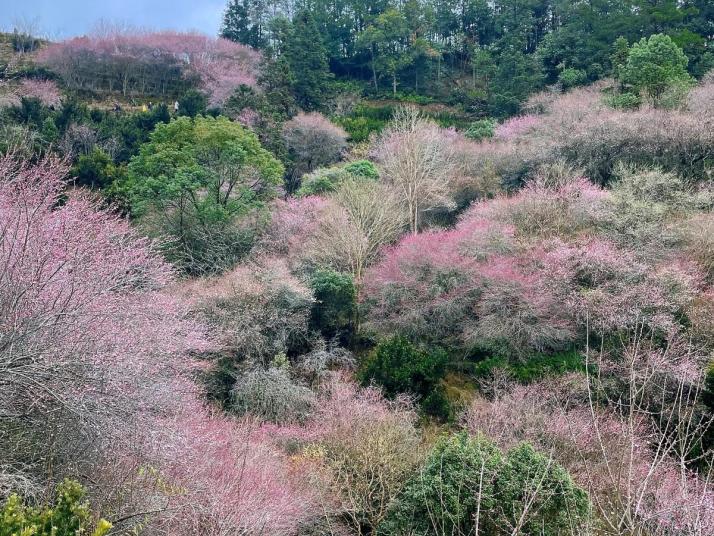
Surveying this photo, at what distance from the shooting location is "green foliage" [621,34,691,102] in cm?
2241

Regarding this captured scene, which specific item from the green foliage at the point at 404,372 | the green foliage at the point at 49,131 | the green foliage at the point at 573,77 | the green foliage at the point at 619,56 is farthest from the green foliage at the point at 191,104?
the green foliage at the point at 404,372

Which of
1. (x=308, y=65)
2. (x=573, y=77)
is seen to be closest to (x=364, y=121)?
(x=308, y=65)

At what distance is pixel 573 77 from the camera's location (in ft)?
95.8

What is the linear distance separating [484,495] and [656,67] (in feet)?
72.5

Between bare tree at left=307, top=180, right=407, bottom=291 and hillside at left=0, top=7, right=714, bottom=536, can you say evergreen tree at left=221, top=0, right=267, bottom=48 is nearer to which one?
hillside at left=0, top=7, right=714, bottom=536

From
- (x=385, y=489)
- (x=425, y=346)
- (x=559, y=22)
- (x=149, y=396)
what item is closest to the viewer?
(x=149, y=396)

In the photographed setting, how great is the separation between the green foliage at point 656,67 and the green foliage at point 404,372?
16.9m

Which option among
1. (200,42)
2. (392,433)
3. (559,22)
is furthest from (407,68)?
(392,433)

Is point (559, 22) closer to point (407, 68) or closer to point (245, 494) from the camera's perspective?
point (407, 68)

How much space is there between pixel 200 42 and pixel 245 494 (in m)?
38.1

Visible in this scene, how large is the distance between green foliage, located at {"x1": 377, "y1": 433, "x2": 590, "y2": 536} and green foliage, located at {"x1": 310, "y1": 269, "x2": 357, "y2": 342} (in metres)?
7.50

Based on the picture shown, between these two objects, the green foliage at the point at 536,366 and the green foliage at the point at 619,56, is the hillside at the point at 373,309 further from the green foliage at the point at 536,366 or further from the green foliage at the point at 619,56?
the green foliage at the point at 619,56

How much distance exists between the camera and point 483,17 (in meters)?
37.2

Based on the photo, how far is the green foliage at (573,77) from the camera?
2920cm
